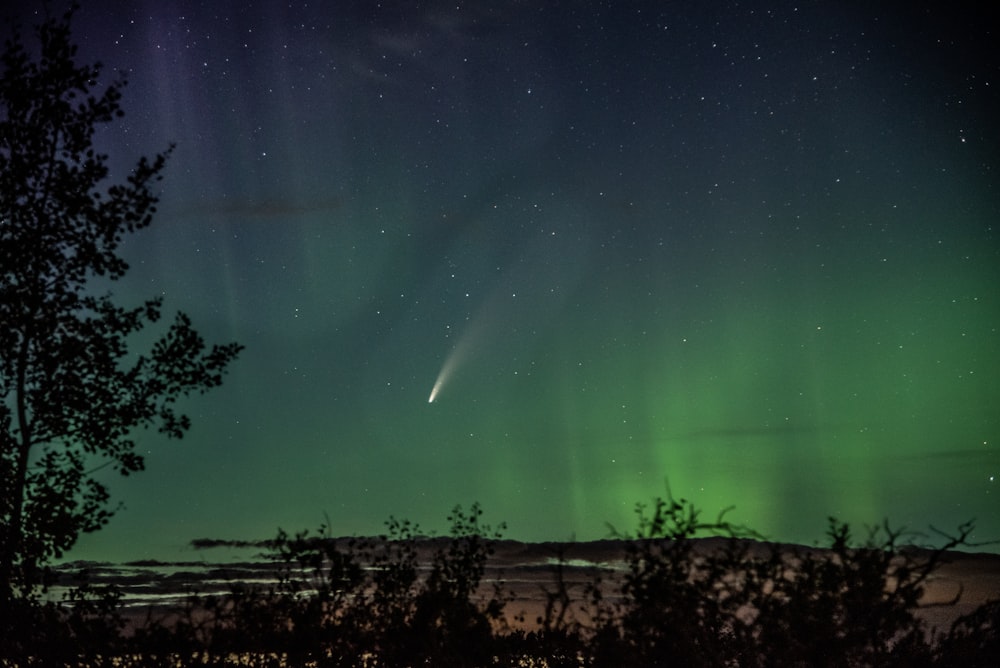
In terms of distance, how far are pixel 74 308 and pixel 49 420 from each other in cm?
173

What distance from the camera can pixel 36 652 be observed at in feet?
35.5

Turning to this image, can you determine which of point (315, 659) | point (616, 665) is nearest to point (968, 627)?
point (616, 665)

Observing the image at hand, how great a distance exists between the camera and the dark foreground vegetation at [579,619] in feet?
31.6

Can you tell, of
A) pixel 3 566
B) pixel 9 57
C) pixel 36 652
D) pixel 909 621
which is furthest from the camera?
pixel 9 57

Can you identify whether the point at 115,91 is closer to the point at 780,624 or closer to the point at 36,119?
the point at 36,119

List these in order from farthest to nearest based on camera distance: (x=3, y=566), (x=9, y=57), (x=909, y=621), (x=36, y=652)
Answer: (x=9, y=57)
(x=3, y=566)
(x=36, y=652)
(x=909, y=621)

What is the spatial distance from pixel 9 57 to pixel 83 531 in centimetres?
726

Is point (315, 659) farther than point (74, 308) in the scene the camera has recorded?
No

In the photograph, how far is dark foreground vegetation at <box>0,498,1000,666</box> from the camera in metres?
9.63

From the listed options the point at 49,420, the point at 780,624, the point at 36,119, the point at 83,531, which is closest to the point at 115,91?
the point at 36,119

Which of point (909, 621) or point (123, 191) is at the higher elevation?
point (123, 191)

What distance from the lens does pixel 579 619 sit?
10.5m

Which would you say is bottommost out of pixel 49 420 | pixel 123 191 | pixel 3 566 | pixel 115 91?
pixel 3 566

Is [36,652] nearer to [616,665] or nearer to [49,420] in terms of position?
[49,420]
